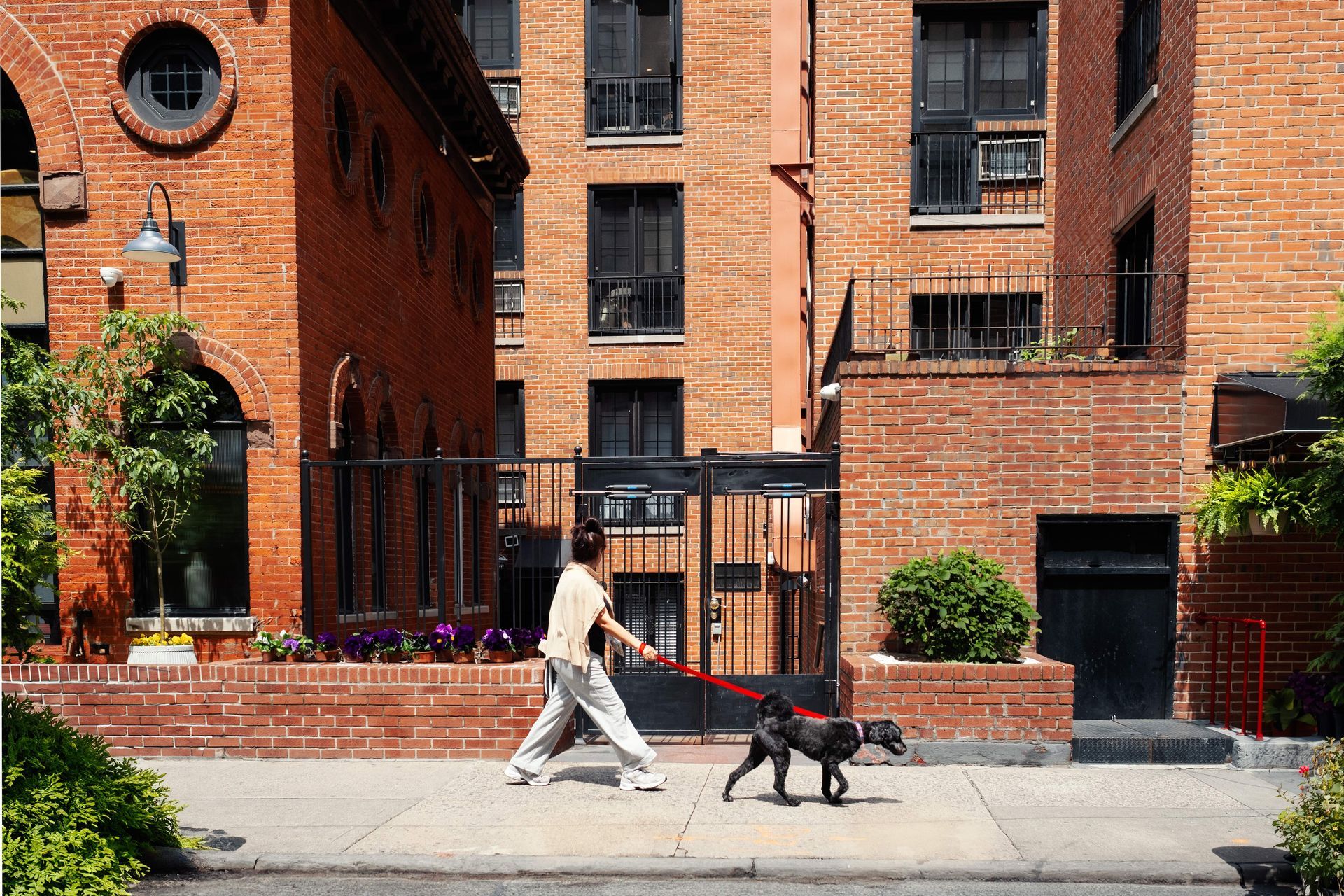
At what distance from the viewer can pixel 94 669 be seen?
29.8 ft

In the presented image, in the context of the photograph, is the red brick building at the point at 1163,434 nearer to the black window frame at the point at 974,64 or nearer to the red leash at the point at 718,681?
the red leash at the point at 718,681

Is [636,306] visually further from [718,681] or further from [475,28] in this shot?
[718,681]

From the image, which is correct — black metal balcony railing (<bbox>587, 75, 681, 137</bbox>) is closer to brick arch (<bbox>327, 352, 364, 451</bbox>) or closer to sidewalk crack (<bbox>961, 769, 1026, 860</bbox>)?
brick arch (<bbox>327, 352, 364, 451</bbox>)

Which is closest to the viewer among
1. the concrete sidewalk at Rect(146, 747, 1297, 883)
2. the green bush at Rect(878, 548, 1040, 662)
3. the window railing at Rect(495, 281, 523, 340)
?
the concrete sidewalk at Rect(146, 747, 1297, 883)

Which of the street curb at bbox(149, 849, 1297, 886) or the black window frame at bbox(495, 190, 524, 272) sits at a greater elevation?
the black window frame at bbox(495, 190, 524, 272)

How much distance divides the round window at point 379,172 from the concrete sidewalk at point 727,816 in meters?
7.04

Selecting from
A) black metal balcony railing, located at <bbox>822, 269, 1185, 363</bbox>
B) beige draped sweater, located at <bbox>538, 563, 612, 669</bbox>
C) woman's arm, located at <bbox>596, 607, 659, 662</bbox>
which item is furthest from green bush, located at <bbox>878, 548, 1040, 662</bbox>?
beige draped sweater, located at <bbox>538, 563, 612, 669</bbox>

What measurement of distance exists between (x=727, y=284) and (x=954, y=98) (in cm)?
633

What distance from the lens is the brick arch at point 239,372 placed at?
9953 millimetres

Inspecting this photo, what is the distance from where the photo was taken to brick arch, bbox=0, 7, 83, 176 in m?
10.0

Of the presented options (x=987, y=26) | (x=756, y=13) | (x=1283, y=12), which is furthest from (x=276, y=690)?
(x=756, y=13)

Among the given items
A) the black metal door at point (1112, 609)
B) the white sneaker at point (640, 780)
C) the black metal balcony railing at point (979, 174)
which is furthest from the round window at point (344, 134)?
the black metal balcony railing at point (979, 174)

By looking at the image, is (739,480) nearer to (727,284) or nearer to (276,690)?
(276,690)

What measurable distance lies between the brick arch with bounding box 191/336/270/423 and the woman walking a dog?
386 cm
